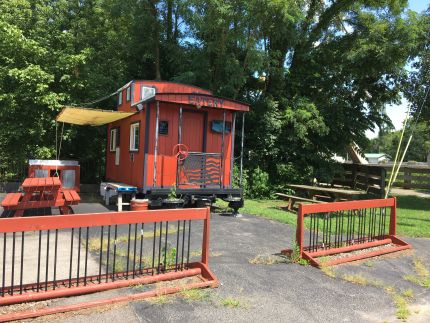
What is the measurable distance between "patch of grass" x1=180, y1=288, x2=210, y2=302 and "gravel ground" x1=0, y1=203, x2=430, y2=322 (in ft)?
0.17

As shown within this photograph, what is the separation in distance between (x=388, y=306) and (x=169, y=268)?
2.55m

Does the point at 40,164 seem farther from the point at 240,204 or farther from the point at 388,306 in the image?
the point at 388,306

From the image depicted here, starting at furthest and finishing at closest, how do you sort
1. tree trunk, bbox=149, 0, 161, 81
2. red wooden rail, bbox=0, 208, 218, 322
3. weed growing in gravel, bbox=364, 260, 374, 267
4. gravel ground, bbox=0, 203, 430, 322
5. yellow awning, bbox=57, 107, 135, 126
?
tree trunk, bbox=149, 0, 161, 81, yellow awning, bbox=57, 107, 135, 126, weed growing in gravel, bbox=364, 260, 374, 267, gravel ground, bbox=0, 203, 430, 322, red wooden rail, bbox=0, 208, 218, 322

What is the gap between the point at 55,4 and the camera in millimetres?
17297

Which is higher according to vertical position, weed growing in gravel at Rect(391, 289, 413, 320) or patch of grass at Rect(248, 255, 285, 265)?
patch of grass at Rect(248, 255, 285, 265)

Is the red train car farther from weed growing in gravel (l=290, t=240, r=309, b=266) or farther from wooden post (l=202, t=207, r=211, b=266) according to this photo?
wooden post (l=202, t=207, r=211, b=266)

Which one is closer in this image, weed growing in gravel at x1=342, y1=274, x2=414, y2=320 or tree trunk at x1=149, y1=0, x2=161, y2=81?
weed growing in gravel at x1=342, y1=274, x2=414, y2=320

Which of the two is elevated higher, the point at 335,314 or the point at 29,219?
the point at 29,219

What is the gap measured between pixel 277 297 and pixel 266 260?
1.40m

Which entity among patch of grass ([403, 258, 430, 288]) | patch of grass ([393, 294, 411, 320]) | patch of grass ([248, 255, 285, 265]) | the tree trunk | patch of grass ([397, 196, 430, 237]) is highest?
the tree trunk

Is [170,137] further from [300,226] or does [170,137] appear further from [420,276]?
[420,276]

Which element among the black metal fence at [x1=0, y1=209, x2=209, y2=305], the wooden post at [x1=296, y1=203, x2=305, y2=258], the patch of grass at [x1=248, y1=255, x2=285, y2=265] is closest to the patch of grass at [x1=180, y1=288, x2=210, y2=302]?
the black metal fence at [x1=0, y1=209, x2=209, y2=305]

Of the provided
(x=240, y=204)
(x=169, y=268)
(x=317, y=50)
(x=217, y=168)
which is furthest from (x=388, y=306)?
(x=317, y=50)

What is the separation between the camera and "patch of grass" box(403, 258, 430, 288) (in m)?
5.33
